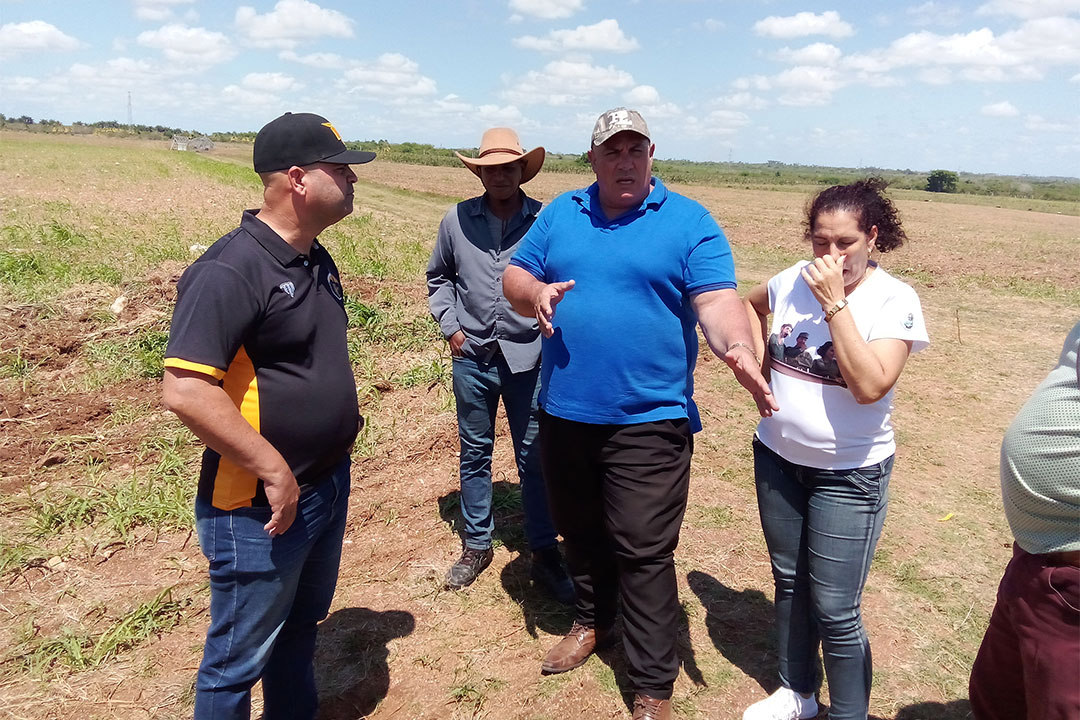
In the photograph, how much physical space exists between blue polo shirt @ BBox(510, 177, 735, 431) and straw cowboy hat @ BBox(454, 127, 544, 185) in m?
0.87

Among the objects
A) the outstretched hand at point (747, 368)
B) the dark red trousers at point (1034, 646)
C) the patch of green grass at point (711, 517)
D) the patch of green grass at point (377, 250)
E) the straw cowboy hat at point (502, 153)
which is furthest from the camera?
the patch of green grass at point (377, 250)

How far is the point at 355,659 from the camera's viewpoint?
3.01 meters

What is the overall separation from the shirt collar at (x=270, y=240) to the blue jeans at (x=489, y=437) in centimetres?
147

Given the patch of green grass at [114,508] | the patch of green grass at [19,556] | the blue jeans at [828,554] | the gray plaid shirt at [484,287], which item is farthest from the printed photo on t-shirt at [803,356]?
the patch of green grass at [19,556]

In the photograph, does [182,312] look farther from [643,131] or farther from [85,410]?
[85,410]

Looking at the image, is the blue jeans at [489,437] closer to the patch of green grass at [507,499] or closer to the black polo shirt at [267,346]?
the patch of green grass at [507,499]

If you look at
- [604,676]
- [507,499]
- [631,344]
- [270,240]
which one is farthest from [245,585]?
[507,499]

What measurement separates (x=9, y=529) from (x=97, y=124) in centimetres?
13658

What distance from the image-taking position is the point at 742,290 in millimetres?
10422

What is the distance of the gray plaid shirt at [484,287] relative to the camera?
3215mm

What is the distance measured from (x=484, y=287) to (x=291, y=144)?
1444 mm

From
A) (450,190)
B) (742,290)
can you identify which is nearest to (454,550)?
(742,290)

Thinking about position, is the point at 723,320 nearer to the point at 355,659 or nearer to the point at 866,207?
the point at 866,207

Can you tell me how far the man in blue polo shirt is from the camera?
7.66 ft
